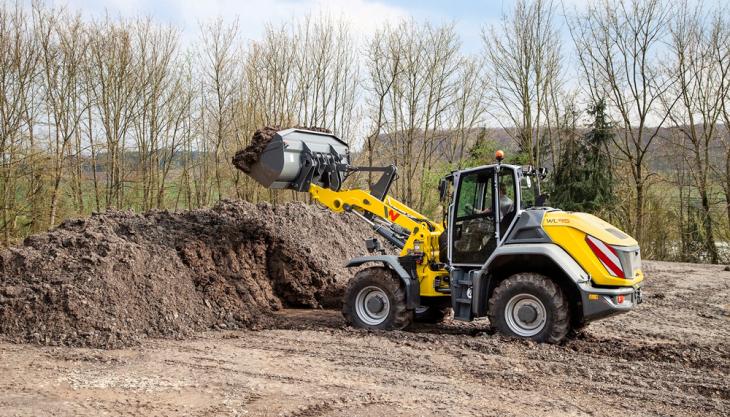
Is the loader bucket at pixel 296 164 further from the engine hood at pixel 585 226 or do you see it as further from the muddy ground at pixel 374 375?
the engine hood at pixel 585 226

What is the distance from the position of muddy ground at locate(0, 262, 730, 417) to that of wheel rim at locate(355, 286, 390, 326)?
0.30 m

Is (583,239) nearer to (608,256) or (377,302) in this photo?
(608,256)

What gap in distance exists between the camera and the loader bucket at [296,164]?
8.54 meters

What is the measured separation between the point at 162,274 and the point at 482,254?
14.1 feet

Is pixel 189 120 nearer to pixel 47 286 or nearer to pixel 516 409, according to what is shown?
pixel 47 286

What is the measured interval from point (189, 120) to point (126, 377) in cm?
1826

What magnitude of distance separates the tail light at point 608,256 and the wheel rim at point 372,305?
8.52ft

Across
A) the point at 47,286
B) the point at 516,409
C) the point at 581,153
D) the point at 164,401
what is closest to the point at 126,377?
the point at 164,401

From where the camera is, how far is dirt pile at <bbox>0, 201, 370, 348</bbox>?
735cm

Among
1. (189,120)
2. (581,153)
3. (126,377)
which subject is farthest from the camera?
(581,153)

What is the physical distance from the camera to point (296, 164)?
28.4 feet

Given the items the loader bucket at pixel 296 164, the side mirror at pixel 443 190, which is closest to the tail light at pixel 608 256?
the side mirror at pixel 443 190

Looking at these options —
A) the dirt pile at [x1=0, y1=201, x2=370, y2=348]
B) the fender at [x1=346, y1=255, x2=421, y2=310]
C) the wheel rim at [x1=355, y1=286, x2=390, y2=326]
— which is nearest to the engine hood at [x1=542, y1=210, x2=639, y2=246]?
the fender at [x1=346, y1=255, x2=421, y2=310]

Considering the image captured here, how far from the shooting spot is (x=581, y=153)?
2744 cm
